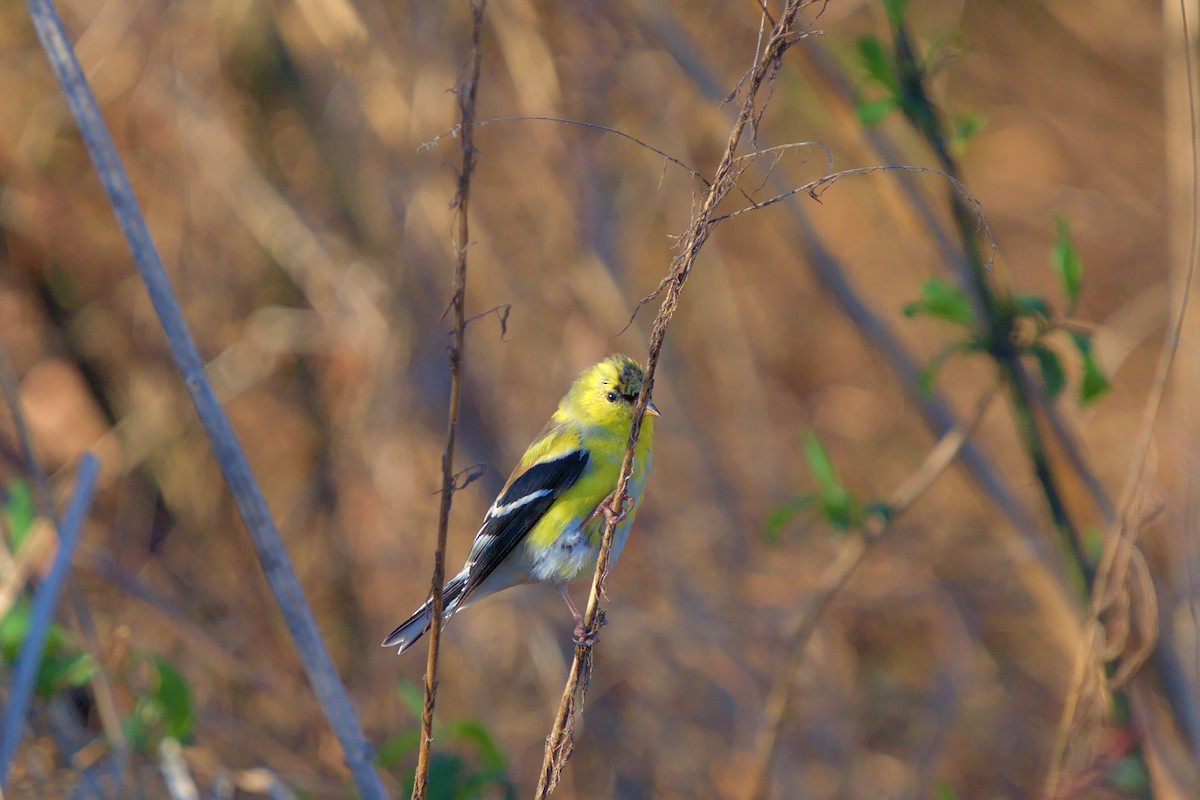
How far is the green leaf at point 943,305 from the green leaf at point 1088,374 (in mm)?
269

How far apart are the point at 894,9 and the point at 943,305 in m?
0.76

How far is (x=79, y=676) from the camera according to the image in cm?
278

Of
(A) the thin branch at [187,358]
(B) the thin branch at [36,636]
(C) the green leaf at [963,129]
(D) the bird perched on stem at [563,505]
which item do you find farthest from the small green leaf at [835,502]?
(B) the thin branch at [36,636]

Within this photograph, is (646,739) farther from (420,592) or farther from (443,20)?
(443,20)

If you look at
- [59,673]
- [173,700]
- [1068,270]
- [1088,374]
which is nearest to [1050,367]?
[1088,374]

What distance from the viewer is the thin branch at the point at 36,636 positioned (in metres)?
2.23

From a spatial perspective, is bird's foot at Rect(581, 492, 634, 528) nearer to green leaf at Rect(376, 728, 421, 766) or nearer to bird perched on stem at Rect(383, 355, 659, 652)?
bird perched on stem at Rect(383, 355, 659, 652)

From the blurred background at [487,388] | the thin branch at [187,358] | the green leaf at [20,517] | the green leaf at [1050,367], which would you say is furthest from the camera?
the blurred background at [487,388]

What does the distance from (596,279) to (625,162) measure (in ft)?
3.34

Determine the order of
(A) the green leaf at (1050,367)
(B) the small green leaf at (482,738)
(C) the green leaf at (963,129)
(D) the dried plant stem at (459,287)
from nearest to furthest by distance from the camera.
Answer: (D) the dried plant stem at (459,287) < (C) the green leaf at (963,129) < (A) the green leaf at (1050,367) < (B) the small green leaf at (482,738)

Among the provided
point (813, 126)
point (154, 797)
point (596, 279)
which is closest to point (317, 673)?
point (154, 797)

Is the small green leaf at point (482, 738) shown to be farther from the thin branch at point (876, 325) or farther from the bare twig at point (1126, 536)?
the thin branch at point (876, 325)

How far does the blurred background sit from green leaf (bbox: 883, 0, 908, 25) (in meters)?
2.31

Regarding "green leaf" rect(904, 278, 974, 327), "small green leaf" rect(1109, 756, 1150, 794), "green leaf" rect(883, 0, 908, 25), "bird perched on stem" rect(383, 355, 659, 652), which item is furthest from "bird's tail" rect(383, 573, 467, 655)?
"small green leaf" rect(1109, 756, 1150, 794)
